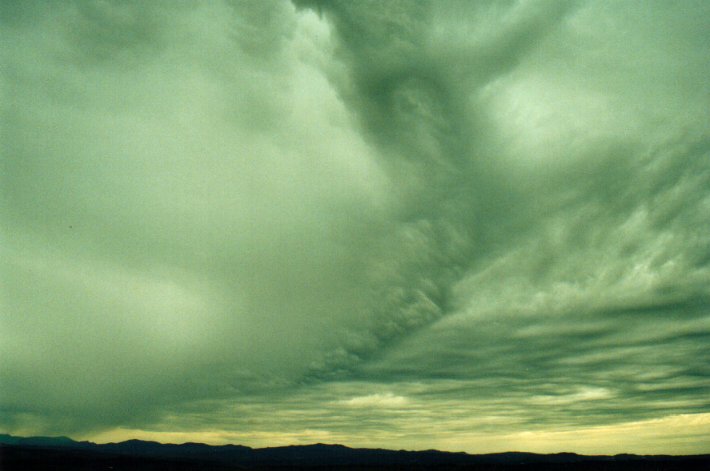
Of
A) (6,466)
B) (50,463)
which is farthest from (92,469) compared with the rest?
(6,466)

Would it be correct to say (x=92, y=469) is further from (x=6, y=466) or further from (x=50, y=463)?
(x=6, y=466)

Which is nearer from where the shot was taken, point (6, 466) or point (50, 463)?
point (6, 466)

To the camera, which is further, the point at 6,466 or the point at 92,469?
the point at 92,469
